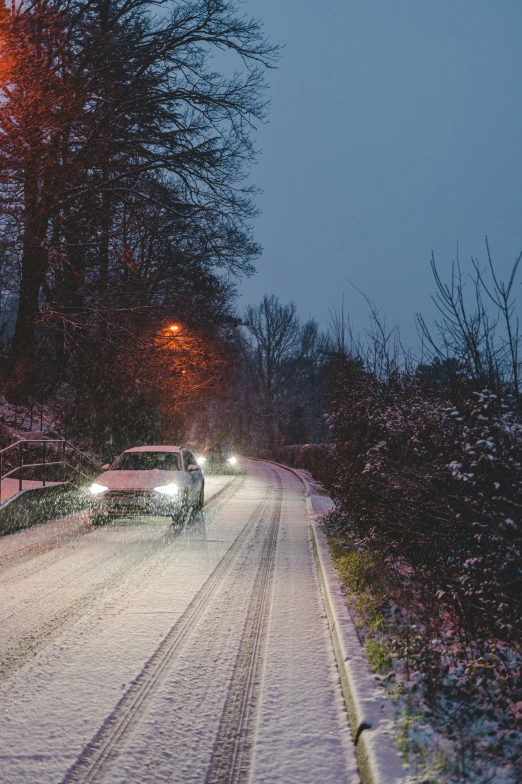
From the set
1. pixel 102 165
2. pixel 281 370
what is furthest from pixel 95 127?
pixel 281 370

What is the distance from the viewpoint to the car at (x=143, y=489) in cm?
1246

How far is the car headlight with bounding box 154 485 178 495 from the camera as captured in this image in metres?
12.7

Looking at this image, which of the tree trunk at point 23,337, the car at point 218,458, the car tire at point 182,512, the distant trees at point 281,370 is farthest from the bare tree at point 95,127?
the distant trees at point 281,370

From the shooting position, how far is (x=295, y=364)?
70.2m

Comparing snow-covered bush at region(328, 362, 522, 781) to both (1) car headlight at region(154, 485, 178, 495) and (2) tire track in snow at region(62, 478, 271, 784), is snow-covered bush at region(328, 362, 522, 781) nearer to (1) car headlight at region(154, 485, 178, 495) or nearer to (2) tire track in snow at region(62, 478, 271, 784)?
(2) tire track in snow at region(62, 478, 271, 784)

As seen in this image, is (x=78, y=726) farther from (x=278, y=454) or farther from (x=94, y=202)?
(x=278, y=454)

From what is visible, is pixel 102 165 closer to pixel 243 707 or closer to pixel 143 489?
pixel 143 489

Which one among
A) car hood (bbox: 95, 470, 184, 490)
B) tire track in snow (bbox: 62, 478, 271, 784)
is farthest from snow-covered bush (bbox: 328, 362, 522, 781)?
car hood (bbox: 95, 470, 184, 490)

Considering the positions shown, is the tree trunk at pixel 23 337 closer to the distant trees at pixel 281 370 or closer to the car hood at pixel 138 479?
the car hood at pixel 138 479

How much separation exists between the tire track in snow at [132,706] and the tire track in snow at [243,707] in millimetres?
546

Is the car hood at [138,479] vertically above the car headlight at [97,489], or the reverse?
the car hood at [138,479]

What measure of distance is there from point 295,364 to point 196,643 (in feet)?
213

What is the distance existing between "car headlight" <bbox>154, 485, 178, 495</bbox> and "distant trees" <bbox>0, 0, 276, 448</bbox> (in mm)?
5496

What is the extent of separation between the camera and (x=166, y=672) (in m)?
4.90
